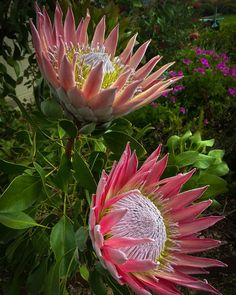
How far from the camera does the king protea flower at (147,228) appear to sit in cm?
83

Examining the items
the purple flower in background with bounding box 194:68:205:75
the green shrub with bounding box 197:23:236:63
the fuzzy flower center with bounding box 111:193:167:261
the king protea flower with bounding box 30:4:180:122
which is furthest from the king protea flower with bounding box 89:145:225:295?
the green shrub with bounding box 197:23:236:63

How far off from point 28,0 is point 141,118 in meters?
1.51

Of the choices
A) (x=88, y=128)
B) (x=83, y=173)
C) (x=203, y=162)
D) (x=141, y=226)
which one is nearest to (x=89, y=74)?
(x=88, y=128)

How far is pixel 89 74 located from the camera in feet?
2.93

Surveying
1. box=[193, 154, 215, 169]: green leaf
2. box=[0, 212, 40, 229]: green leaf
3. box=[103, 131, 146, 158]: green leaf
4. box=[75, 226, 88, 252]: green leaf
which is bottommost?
→ box=[193, 154, 215, 169]: green leaf

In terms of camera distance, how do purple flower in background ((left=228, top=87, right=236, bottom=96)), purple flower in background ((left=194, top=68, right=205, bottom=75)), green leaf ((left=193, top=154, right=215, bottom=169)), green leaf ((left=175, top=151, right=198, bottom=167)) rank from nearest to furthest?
green leaf ((left=175, top=151, right=198, bottom=167)) → green leaf ((left=193, top=154, right=215, bottom=169)) → purple flower in background ((left=228, top=87, right=236, bottom=96)) → purple flower in background ((left=194, top=68, right=205, bottom=75))

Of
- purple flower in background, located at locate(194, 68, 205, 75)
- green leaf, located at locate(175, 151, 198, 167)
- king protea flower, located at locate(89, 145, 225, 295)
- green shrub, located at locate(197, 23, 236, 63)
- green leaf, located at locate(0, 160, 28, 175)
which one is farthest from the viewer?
green shrub, located at locate(197, 23, 236, 63)

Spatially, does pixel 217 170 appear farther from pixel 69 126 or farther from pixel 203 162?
pixel 69 126

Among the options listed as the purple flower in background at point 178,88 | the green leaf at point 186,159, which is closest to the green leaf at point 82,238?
the green leaf at point 186,159

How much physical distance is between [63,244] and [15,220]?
123 millimetres

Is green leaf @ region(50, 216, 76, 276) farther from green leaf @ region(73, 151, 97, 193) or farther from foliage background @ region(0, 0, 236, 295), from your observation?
green leaf @ region(73, 151, 97, 193)

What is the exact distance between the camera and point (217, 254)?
2.88 m

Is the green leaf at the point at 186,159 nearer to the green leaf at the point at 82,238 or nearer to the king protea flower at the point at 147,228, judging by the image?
the king protea flower at the point at 147,228

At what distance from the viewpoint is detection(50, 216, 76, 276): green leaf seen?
961 mm
